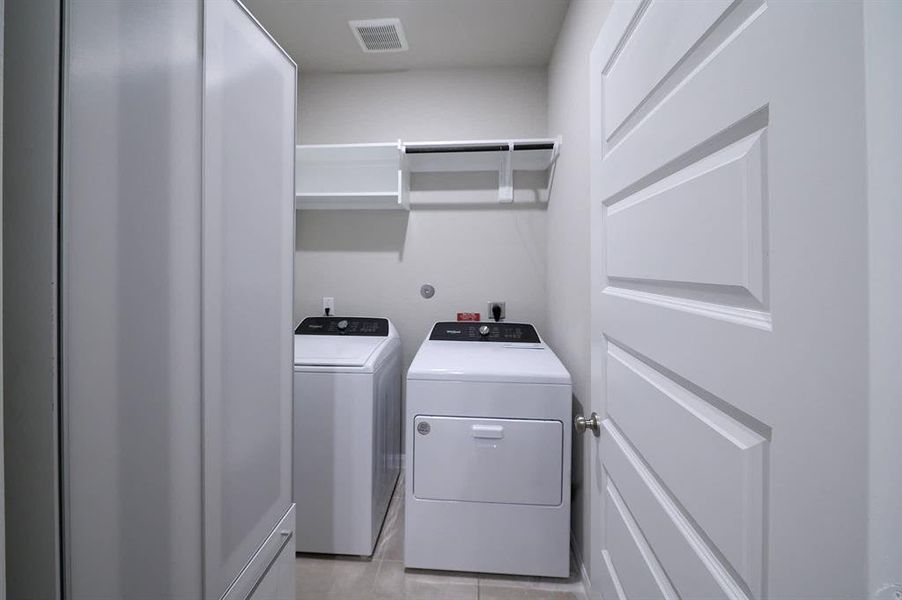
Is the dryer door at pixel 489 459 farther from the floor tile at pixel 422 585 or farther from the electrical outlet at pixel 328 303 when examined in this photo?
the electrical outlet at pixel 328 303

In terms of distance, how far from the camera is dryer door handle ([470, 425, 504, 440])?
149 centimetres

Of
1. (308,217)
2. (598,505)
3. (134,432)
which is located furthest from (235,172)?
(308,217)

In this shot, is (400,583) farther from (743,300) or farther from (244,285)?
(743,300)

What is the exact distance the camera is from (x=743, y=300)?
1.57ft

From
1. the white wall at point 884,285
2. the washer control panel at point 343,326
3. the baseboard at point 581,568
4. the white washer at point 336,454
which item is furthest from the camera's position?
the washer control panel at point 343,326

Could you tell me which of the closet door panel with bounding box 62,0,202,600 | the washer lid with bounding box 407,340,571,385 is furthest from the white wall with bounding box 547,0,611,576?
the closet door panel with bounding box 62,0,202,600

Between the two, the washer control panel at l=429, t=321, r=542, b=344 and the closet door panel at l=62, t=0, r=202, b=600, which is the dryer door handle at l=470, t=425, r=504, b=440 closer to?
the washer control panel at l=429, t=321, r=542, b=344

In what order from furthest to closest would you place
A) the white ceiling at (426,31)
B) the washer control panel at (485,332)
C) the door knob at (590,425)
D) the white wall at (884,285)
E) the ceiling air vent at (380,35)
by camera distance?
the washer control panel at (485,332), the ceiling air vent at (380,35), the white ceiling at (426,31), the door knob at (590,425), the white wall at (884,285)

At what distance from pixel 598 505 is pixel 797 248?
36.5 inches

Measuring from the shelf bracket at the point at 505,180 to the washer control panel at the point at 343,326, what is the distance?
1085mm

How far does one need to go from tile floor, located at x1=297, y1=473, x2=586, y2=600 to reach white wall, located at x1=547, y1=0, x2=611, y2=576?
0.75 ft

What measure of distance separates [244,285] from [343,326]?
1513mm

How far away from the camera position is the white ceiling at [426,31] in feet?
6.14

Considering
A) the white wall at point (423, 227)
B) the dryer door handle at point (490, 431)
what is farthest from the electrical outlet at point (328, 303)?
the dryer door handle at point (490, 431)
